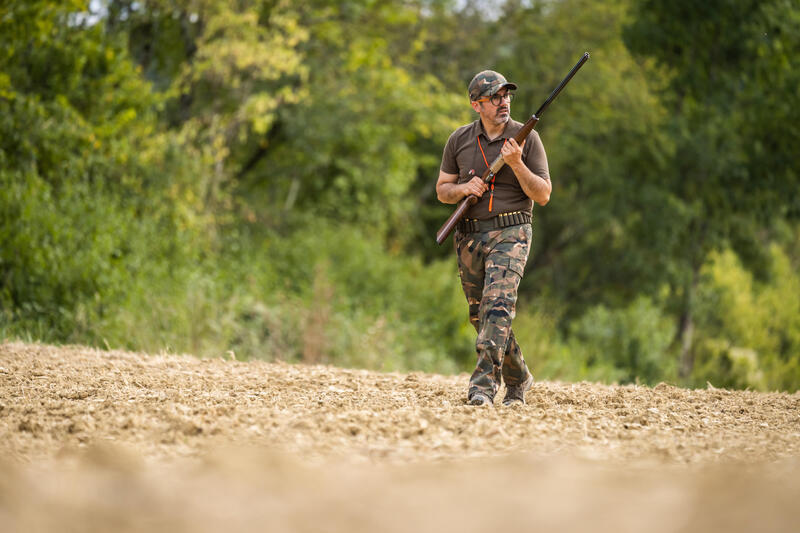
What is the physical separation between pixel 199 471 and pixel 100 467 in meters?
0.43

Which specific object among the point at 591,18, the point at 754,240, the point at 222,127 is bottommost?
the point at 754,240

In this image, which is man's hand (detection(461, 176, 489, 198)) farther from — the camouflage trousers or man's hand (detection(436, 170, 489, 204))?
the camouflage trousers

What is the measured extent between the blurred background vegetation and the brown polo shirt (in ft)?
19.2

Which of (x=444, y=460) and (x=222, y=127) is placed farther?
(x=222, y=127)

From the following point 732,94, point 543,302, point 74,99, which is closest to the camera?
point 74,99

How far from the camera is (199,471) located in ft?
12.2

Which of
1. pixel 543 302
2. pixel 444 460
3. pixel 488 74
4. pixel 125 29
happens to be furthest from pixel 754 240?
pixel 444 460

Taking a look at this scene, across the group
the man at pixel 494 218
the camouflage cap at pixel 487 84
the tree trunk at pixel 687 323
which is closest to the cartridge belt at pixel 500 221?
the man at pixel 494 218

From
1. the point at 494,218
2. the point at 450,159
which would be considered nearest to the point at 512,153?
the point at 494,218

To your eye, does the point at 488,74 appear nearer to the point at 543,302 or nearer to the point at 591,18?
the point at 543,302

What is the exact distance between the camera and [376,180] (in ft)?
75.6

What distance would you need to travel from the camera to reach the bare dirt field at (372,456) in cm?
307

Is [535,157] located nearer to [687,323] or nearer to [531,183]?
[531,183]

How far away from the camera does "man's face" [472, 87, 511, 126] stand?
591 cm
